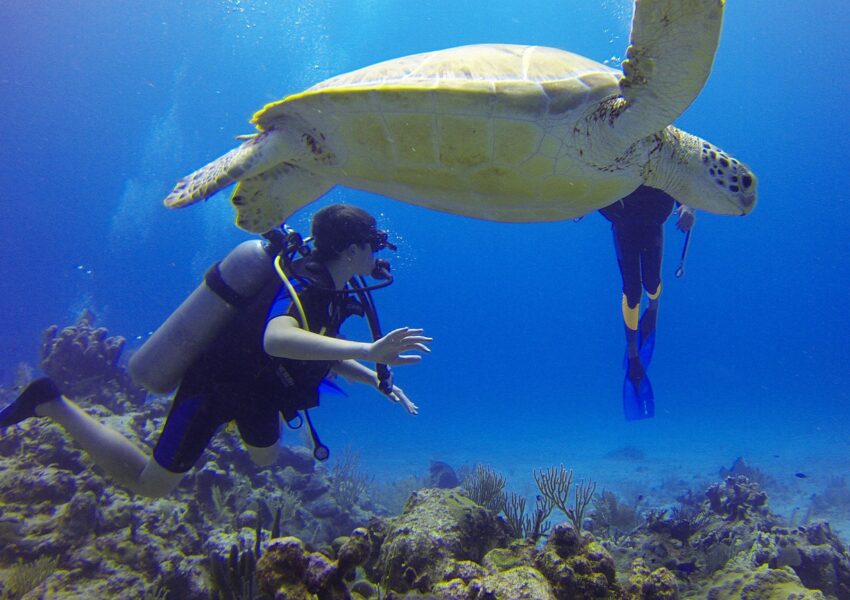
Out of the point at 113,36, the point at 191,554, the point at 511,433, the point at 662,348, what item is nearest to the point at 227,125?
the point at 113,36

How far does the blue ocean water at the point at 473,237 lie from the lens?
93.0 feet

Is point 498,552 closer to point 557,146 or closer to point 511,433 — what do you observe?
point 557,146

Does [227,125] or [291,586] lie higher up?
[227,125]

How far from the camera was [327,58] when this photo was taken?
32.6 metres

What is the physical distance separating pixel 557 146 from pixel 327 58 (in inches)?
1426

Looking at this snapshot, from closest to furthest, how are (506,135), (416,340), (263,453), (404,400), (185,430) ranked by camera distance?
(416,340) → (506,135) → (185,430) → (404,400) → (263,453)

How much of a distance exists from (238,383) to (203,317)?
587mm

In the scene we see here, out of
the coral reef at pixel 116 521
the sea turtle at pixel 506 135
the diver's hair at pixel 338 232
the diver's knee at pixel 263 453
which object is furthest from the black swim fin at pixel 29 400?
the diver's hair at pixel 338 232

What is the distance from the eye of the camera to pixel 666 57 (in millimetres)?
2180

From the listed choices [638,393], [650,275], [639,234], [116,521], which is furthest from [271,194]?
[638,393]

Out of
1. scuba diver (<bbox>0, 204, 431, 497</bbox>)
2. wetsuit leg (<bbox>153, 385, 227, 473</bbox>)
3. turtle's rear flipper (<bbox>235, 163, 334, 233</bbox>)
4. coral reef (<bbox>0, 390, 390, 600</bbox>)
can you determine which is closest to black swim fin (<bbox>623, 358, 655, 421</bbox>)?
scuba diver (<bbox>0, 204, 431, 497</bbox>)

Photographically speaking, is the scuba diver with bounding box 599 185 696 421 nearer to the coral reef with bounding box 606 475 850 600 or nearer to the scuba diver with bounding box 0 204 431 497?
the coral reef with bounding box 606 475 850 600

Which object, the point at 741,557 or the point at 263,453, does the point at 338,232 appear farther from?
the point at 741,557

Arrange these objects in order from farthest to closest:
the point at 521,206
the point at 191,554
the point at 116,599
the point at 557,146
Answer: the point at 191,554
the point at 521,206
the point at 116,599
the point at 557,146
